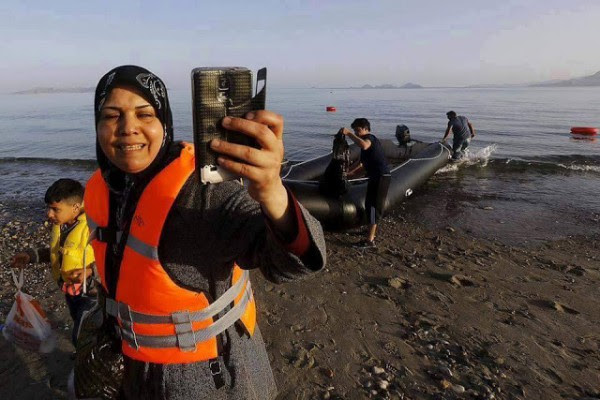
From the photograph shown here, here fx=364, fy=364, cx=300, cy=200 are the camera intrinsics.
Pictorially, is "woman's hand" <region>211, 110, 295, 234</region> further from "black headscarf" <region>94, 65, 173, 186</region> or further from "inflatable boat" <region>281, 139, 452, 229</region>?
"inflatable boat" <region>281, 139, 452, 229</region>

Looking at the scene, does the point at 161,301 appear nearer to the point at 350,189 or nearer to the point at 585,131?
the point at 350,189

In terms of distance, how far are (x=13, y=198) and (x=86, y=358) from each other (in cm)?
1121

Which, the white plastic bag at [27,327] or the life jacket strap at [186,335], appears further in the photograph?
the white plastic bag at [27,327]

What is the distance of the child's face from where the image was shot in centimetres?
320

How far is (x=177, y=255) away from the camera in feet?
4.62

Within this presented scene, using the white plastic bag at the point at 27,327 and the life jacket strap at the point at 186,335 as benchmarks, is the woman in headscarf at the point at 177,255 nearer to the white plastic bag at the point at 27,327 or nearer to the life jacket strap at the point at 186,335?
the life jacket strap at the point at 186,335

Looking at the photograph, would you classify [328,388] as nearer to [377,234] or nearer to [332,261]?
[332,261]

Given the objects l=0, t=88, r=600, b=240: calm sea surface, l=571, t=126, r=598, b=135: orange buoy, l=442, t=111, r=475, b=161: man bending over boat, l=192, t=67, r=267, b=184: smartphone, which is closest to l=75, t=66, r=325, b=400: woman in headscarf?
l=192, t=67, r=267, b=184: smartphone

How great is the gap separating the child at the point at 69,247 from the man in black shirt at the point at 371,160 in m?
4.70

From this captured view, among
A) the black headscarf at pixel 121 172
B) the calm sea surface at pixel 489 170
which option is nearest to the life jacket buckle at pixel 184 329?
the black headscarf at pixel 121 172

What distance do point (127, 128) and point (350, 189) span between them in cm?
640

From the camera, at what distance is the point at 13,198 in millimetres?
10430

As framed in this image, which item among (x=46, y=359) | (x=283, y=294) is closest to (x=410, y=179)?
(x=283, y=294)

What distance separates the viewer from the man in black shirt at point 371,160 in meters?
6.86
